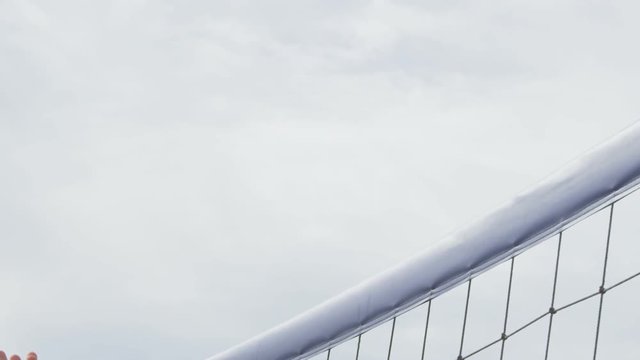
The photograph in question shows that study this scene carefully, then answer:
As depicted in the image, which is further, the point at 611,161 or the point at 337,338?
the point at 337,338

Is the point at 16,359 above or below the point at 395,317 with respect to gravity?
above

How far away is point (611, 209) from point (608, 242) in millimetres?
173

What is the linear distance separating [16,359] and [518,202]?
9.67ft

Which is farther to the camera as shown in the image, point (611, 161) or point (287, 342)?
point (287, 342)

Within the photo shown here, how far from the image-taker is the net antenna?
22.1 ft

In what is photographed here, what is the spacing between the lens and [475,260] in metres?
6.94

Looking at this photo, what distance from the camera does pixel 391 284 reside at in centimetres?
716

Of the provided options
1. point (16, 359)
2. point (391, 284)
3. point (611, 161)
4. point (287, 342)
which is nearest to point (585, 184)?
point (611, 161)

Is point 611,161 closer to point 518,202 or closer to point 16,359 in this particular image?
point 518,202

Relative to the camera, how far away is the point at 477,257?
6938mm

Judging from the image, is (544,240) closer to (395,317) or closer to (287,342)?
(395,317)

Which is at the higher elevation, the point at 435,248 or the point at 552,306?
the point at 435,248

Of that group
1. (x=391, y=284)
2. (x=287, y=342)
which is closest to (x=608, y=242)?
(x=391, y=284)

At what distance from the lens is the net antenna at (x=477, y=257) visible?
6.74 metres
